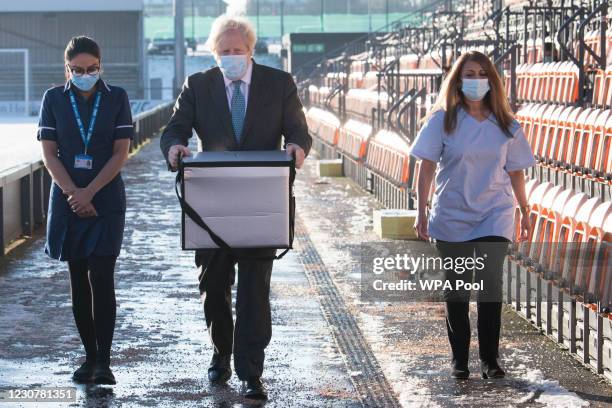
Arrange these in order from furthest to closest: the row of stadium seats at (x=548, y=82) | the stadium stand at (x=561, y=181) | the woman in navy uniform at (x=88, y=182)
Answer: the row of stadium seats at (x=548, y=82) → the stadium stand at (x=561, y=181) → the woman in navy uniform at (x=88, y=182)

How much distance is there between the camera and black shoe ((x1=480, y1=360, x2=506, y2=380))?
6.67 m

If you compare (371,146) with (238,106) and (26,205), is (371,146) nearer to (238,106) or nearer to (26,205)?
(26,205)

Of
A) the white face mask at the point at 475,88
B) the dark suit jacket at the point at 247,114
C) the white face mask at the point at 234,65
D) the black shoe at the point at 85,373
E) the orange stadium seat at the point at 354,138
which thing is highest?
the white face mask at the point at 234,65

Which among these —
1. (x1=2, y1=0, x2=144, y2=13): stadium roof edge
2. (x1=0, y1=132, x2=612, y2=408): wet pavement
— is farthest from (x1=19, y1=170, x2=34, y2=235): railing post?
(x1=2, y1=0, x2=144, y2=13): stadium roof edge

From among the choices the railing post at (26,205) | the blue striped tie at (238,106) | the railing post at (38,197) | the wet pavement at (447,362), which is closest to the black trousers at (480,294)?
the wet pavement at (447,362)

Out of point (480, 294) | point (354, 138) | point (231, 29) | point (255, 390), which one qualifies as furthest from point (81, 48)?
point (354, 138)

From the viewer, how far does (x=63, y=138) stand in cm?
659

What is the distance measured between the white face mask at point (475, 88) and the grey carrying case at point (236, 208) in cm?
90

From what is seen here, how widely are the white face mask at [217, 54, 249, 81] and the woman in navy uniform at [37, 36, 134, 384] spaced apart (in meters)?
0.57

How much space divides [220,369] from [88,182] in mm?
1081

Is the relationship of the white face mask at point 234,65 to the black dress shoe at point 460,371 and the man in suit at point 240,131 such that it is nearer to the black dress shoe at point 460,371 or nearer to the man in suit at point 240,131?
the man in suit at point 240,131

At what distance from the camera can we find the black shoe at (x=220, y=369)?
6645 millimetres

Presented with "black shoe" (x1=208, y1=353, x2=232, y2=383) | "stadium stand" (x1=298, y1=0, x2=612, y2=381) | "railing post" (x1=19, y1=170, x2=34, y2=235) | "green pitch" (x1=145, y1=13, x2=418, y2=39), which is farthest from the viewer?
"green pitch" (x1=145, y1=13, x2=418, y2=39)

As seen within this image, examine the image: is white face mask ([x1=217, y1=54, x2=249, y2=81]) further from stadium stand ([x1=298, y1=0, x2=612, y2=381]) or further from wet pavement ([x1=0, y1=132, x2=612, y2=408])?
stadium stand ([x1=298, y1=0, x2=612, y2=381])
